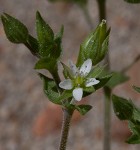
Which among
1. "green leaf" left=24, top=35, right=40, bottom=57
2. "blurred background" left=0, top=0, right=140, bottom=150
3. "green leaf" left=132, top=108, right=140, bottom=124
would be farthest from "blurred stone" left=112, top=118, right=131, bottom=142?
"green leaf" left=24, top=35, right=40, bottom=57

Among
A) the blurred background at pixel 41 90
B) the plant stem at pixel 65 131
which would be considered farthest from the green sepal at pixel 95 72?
the blurred background at pixel 41 90

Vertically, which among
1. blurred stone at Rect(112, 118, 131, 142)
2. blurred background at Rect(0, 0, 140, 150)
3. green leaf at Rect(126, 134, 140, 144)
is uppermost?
blurred background at Rect(0, 0, 140, 150)

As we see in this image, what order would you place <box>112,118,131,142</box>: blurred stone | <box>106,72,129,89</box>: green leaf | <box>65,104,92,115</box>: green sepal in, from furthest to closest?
1. <box>112,118,131,142</box>: blurred stone
2. <box>106,72,129,89</box>: green leaf
3. <box>65,104,92,115</box>: green sepal

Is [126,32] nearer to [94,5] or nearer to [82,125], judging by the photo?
[94,5]

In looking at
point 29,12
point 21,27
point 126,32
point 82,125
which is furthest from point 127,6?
point 21,27

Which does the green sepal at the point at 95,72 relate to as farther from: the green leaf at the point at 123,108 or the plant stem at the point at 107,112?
the plant stem at the point at 107,112

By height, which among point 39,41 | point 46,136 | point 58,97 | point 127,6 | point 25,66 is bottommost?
point 58,97

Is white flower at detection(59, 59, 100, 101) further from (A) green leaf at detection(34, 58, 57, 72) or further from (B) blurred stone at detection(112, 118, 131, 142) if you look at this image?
(B) blurred stone at detection(112, 118, 131, 142)
